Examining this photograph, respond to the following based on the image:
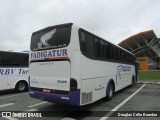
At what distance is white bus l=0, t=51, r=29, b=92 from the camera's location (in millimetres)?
11383

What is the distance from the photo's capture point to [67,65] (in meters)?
6.13

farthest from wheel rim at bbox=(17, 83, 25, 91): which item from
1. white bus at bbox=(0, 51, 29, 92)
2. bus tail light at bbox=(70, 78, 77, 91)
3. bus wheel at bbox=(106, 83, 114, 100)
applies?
bus tail light at bbox=(70, 78, 77, 91)

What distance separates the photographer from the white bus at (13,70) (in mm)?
11383

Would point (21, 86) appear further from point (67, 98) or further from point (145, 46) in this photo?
point (145, 46)

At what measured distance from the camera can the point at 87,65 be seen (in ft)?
21.4

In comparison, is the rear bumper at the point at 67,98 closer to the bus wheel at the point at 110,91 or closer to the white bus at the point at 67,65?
the white bus at the point at 67,65

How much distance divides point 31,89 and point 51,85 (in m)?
1.25

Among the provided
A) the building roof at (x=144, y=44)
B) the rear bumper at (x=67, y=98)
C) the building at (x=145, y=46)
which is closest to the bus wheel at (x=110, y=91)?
the rear bumper at (x=67, y=98)

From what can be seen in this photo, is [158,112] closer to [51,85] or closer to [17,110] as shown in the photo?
[51,85]

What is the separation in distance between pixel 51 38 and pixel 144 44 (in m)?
63.0

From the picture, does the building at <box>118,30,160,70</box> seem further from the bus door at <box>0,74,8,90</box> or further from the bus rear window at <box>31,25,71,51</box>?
the bus rear window at <box>31,25,71,51</box>

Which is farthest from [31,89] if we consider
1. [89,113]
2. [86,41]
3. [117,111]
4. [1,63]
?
[1,63]

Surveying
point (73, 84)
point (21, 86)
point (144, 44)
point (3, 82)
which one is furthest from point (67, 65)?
point (144, 44)

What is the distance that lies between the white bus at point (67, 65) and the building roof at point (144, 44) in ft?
178
